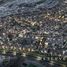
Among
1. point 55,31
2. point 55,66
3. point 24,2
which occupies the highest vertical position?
point 24,2

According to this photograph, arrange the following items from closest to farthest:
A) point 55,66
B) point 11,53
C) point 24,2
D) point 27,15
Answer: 1. point 55,66
2. point 11,53
3. point 27,15
4. point 24,2

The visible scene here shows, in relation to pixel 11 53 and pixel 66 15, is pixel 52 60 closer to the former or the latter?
pixel 11 53

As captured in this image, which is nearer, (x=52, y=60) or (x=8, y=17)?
(x=52, y=60)

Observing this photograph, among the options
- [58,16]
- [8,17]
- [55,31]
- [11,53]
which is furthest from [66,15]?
[11,53]

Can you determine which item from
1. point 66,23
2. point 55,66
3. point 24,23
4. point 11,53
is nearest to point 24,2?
point 24,23

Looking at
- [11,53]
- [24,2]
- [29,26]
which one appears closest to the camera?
[11,53]

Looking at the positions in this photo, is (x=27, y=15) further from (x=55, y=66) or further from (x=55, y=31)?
(x=55, y=66)

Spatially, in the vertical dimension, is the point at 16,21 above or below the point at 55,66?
above
